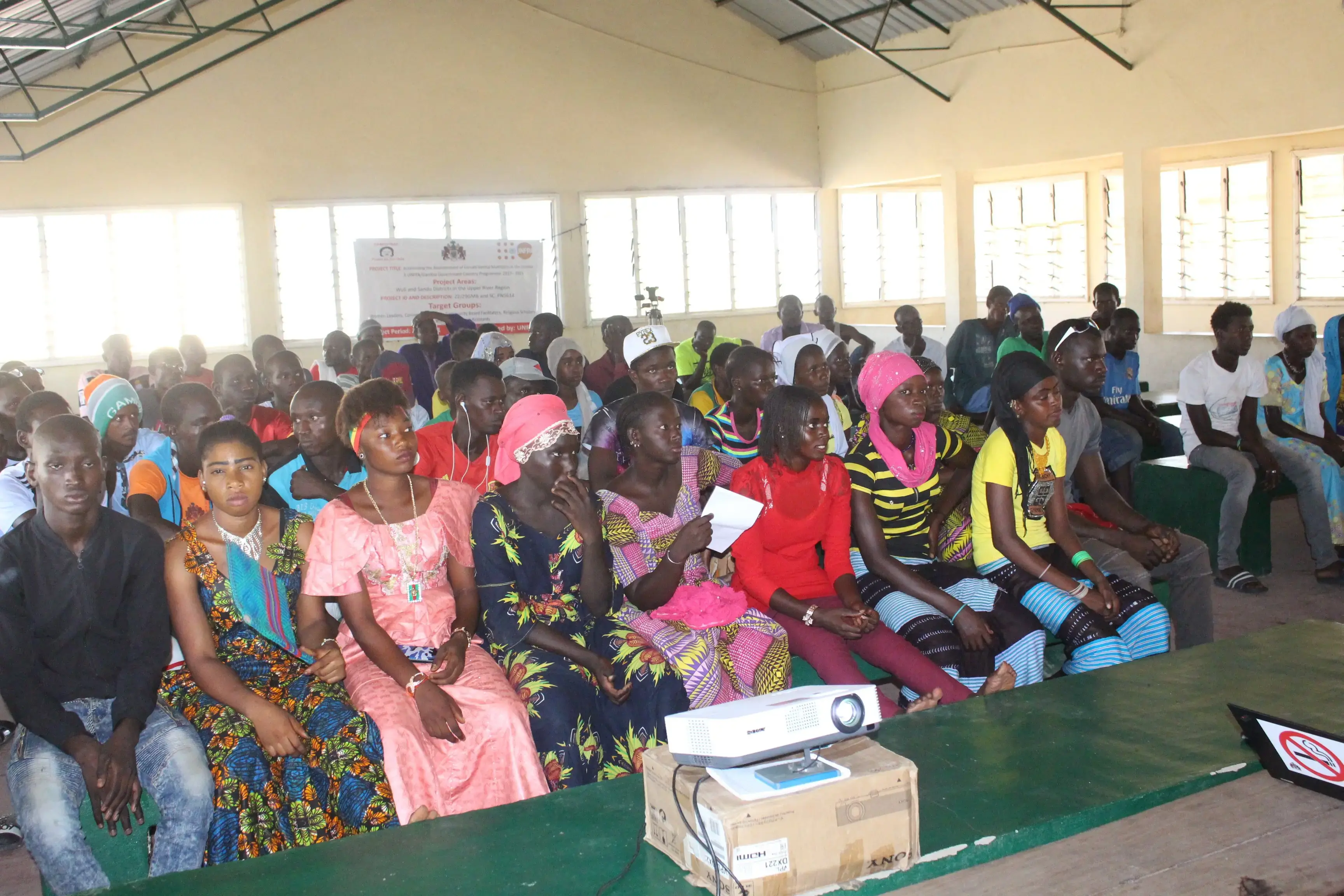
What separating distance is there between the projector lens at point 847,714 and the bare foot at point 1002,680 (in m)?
1.39

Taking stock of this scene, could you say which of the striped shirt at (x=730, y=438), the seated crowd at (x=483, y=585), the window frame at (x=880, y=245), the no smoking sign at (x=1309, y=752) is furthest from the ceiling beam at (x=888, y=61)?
the no smoking sign at (x=1309, y=752)

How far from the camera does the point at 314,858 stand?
6.86 ft

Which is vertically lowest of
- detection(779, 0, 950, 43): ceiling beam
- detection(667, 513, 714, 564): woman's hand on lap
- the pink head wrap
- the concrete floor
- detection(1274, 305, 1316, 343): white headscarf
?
the concrete floor

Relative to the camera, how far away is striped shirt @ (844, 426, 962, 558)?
12.9ft

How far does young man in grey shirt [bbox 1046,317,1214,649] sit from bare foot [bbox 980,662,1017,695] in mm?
1114

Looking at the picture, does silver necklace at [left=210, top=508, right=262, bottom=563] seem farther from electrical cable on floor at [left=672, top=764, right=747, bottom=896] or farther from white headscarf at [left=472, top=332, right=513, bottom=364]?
white headscarf at [left=472, top=332, right=513, bottom=364]

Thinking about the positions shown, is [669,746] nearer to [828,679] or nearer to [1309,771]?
[1309,771]

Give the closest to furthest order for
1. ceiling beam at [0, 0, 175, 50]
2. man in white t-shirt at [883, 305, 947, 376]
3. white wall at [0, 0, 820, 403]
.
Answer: ceiling beam at [0, 0, 175, 50]
man in white t-shirt at [883, 305, 947, 376]
white wall at [0, 0, 820, 403]

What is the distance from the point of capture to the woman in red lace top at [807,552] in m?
3.53

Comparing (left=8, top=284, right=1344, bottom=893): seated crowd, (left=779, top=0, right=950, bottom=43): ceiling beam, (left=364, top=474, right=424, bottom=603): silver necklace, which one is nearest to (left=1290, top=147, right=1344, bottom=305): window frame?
(left=779, top=0, right=950, bottom=43): ceiling beam

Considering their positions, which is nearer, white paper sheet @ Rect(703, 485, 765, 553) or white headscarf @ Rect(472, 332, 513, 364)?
white paper sheet @ Rect(703, 485, 765, 553)

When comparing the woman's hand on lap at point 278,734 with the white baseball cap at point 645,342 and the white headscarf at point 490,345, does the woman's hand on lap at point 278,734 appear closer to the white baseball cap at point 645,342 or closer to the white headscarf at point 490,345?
the white baseball cap at point 645,342

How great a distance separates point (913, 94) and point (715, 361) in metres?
8.75

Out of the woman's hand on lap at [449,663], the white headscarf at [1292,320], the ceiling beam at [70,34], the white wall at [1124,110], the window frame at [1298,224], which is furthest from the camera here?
the window frame at [1298,224]
